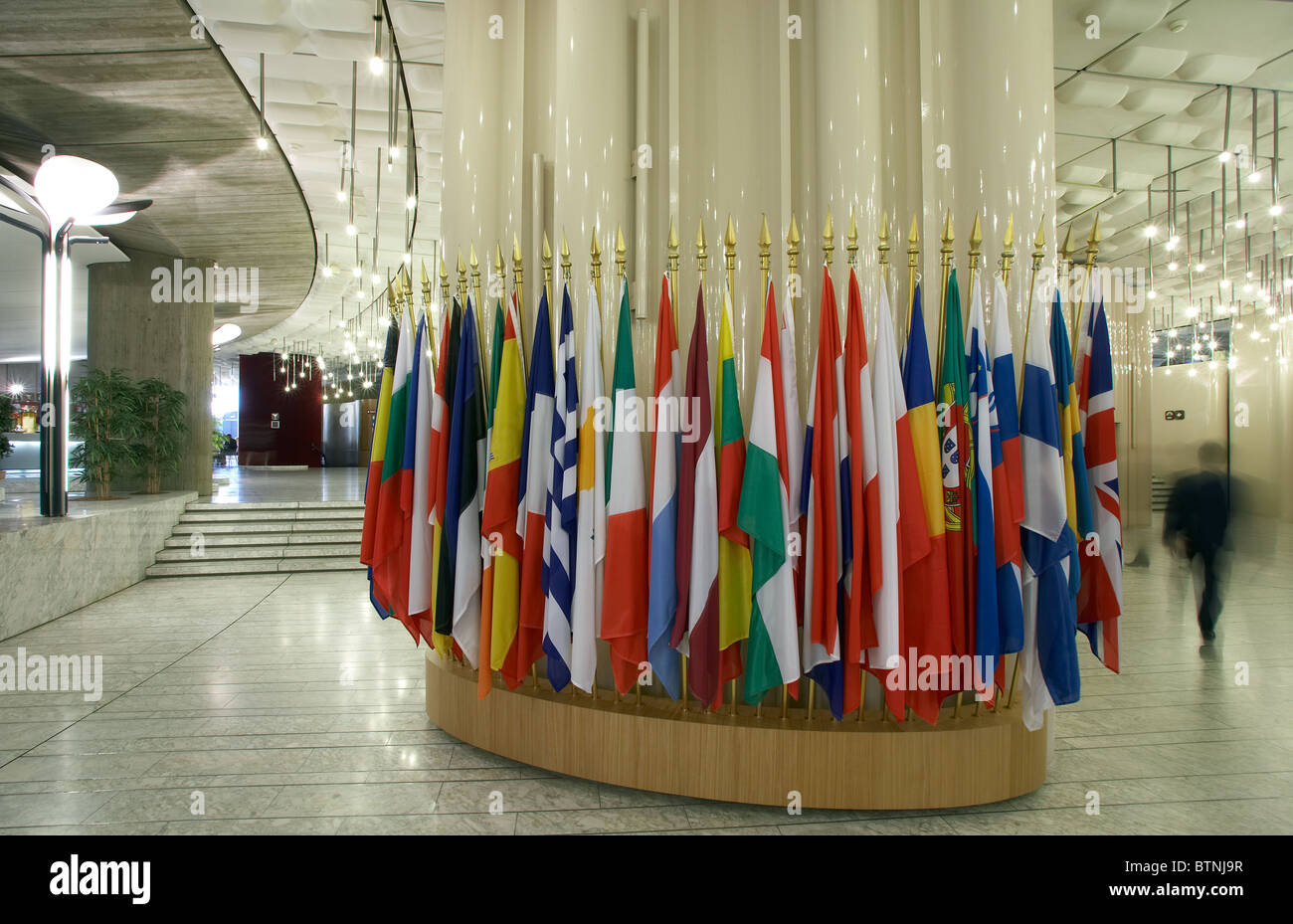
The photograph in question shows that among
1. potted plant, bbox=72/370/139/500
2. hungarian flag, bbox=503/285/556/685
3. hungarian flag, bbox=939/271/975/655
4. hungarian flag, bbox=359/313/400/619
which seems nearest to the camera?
hungarian flag, bbox=939/271/975/655

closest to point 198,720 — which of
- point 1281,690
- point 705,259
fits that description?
point 705,259

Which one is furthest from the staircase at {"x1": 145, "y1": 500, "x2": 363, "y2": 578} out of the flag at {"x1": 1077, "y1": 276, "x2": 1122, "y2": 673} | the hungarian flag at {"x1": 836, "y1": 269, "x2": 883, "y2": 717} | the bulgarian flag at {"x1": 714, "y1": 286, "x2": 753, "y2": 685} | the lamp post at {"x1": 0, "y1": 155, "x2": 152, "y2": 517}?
the flag at {"x1": 1077, "y1": 276, "x2": 1122, "y2": 673}

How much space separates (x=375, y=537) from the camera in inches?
137

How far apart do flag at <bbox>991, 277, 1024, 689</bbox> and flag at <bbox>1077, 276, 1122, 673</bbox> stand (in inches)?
16.9

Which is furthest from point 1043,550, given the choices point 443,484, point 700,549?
point 443,484

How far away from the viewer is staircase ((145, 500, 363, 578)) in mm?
8320

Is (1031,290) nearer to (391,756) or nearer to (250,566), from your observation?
(391,756)

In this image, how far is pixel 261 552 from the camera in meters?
8.62

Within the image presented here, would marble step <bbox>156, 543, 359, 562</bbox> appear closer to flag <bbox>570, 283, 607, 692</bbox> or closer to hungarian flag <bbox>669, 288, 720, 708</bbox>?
flag <bbox>570, 283, 607, 692</bbox>

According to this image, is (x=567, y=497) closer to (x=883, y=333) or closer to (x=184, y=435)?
(x=883, y=333)

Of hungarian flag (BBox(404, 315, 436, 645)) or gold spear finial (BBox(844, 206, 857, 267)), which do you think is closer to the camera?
gold spear finial (BBox(844, 206, 857, 267))

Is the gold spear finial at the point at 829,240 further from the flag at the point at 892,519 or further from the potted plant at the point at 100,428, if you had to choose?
the potted plant at the point at 100,428

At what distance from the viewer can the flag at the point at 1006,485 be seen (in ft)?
8.84

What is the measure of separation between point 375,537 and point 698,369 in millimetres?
1812
